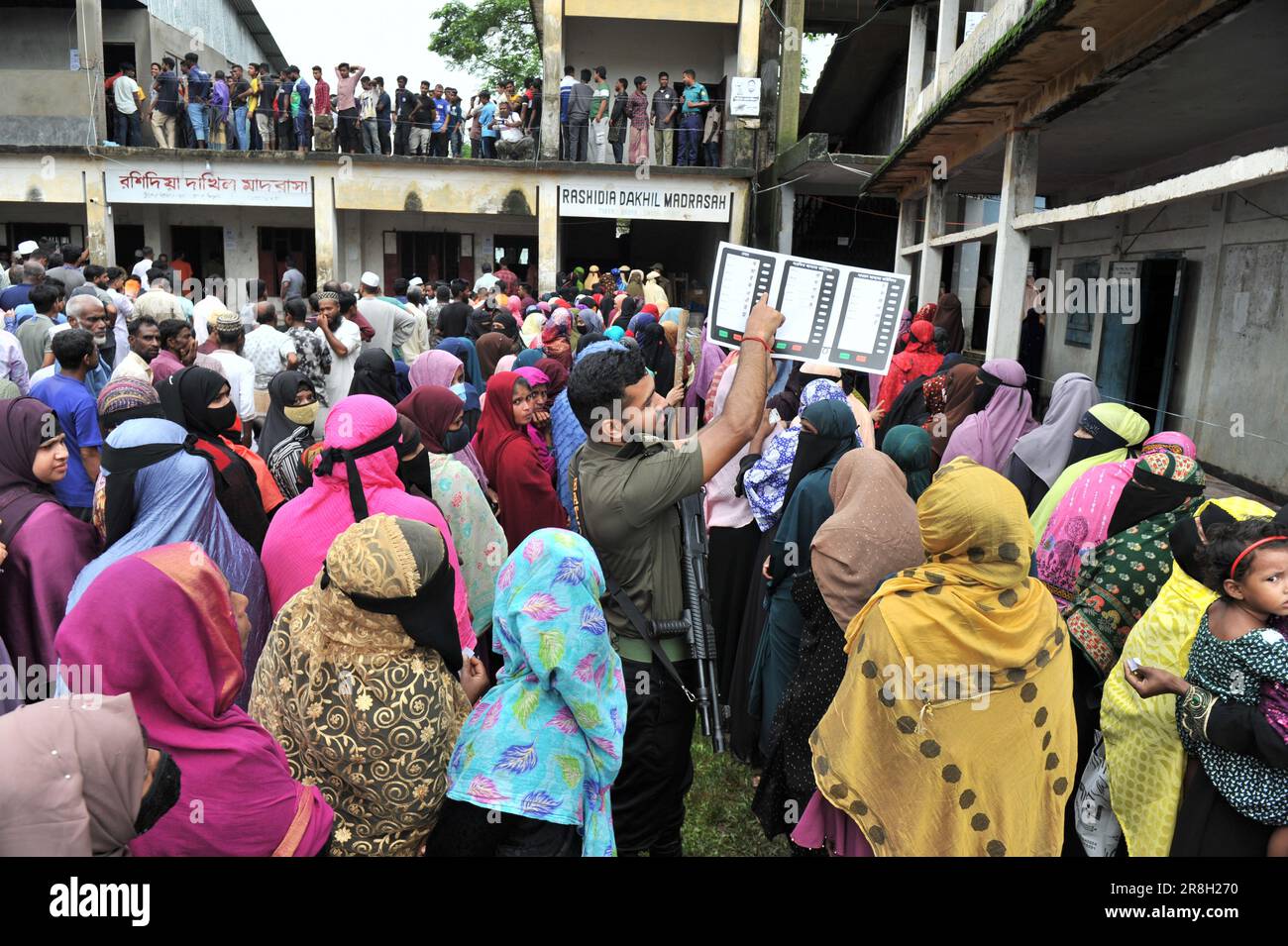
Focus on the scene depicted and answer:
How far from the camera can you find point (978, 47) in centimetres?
774

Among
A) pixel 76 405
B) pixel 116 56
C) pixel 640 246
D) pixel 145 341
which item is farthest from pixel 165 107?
pixel 76 405

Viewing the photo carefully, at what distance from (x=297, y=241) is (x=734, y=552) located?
19.1 metres

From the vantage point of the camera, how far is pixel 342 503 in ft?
10.6

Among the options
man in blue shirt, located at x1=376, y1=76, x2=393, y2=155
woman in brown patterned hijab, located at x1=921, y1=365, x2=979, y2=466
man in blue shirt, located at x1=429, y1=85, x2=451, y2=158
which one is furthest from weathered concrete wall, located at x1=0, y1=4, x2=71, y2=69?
woman in brown patterned hijab, located at x1=921, y1=365, x2=979, y2=466

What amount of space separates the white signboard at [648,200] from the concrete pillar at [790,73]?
147 cm

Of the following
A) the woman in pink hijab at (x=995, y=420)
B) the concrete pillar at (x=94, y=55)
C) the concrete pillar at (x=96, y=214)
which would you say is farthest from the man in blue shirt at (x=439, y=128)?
the woman in pink hijab at (x=995, y=420)

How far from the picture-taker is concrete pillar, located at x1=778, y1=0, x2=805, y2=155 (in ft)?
54.3

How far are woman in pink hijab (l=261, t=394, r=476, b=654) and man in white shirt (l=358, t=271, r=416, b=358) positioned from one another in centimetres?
481

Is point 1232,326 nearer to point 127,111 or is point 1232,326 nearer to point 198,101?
point 198,101

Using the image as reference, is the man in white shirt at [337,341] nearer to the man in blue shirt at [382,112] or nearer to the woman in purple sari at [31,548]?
the woman in purple sari at [31,548]

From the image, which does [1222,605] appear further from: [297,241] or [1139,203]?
[297,241]

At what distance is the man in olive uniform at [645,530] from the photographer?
2.81 meters

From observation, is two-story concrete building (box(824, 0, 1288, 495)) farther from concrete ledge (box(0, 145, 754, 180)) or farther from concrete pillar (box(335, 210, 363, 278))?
concrete pillar (box(335, 210, 363, 278))

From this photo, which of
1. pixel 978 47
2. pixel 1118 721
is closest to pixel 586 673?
pixel 1118 721
